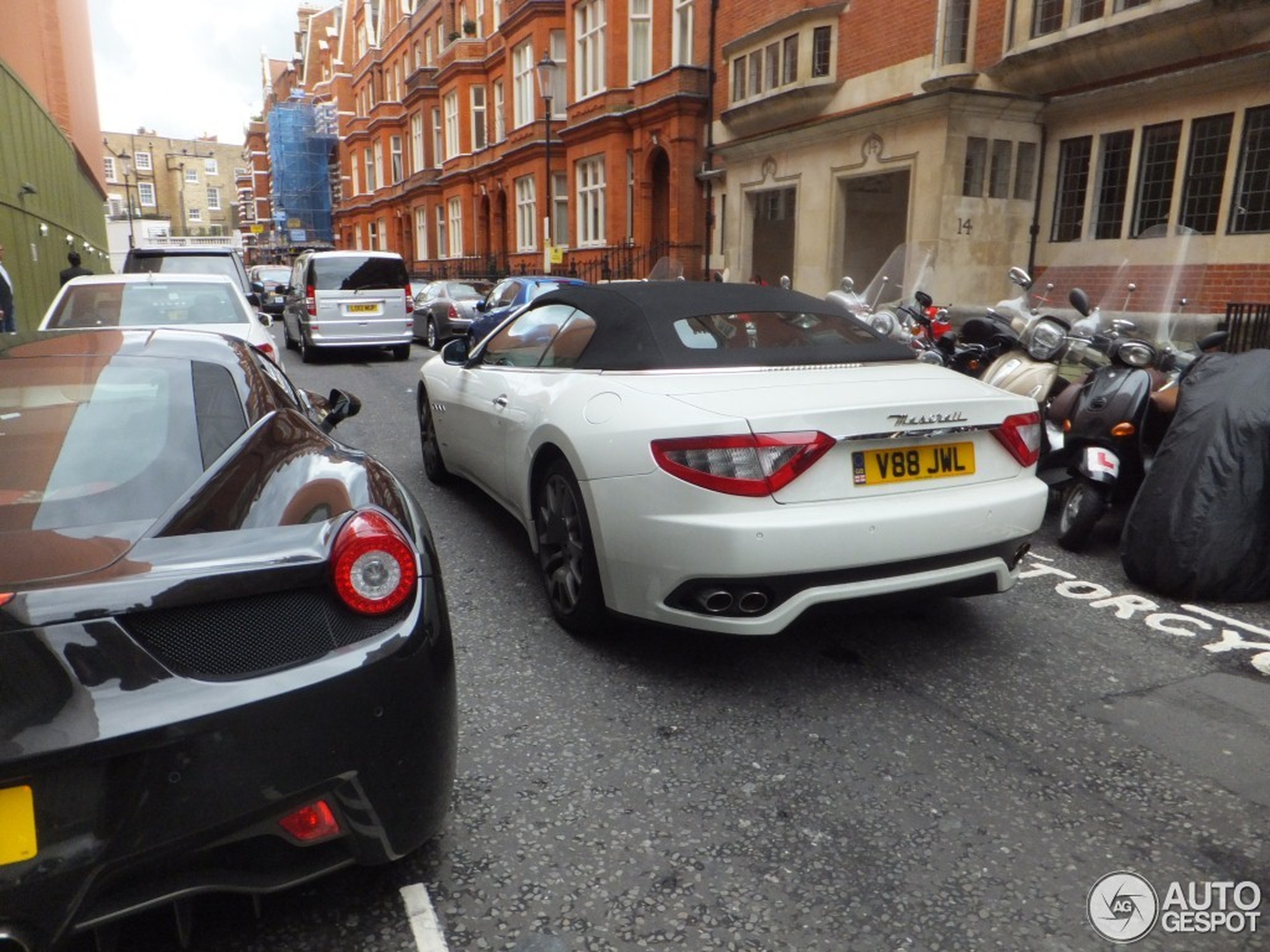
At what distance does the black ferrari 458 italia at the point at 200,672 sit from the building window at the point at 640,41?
1038 inches

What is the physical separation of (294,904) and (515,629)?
189 centimetres

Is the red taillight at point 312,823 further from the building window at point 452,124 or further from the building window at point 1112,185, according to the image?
the building window at point 452,124

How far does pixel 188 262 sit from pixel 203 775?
12287 millimetres

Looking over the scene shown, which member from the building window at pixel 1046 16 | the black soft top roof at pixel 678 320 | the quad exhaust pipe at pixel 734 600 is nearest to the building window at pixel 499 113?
the building window at pixel 1046 16

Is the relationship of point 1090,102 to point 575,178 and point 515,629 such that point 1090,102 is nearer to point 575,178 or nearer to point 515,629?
point 515,629

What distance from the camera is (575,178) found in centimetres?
2973

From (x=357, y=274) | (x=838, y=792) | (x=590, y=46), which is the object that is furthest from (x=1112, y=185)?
(x=590, y=46)

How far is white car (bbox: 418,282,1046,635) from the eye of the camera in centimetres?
311

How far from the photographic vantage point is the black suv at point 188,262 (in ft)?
40.3

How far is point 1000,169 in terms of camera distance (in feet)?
51.1

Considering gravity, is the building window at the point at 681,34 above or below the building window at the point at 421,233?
above

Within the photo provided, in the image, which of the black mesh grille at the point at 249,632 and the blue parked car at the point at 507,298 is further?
the blue parked car at the point at 507,298

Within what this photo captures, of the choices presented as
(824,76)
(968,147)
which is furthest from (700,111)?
(968,147)

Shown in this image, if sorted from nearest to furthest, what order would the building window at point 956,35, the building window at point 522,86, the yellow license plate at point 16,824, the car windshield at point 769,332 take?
the yellow license plate at point 16,824, the car windshield at point 769,332, the building window at point 956,35, the building window at point 522,86
